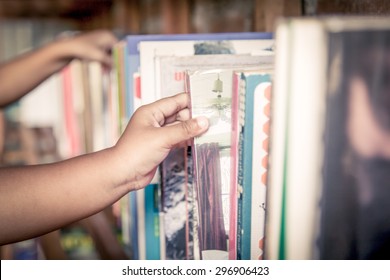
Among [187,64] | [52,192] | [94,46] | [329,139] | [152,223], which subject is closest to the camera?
[329,139]

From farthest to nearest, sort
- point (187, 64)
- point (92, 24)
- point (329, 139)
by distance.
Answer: point (92, 24), point (187, 64), point (329, 139)

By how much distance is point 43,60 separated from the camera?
48.6 inches

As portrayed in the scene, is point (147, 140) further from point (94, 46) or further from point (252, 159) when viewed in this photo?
point (94, 46)

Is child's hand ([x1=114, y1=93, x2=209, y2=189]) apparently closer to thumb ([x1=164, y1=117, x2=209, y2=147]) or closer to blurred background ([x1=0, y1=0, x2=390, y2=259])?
thumb ([x1=164, y1=117, x2=209, y2=147])

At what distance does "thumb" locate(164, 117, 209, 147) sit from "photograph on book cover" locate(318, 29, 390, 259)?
0.66ft

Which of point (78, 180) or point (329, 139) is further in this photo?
point (78, 180)

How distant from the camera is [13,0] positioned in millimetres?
2271

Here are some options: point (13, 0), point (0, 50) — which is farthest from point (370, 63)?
point (0, 50)

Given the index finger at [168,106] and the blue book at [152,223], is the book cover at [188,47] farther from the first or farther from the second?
the blue book at [152,223]

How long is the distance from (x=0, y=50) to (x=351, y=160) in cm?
322

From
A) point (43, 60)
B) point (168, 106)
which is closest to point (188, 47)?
point (168, 106)

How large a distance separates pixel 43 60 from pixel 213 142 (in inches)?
33.4

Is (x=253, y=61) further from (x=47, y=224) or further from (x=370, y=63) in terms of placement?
(x=47, y=224)

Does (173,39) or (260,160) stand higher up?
(173,39)
